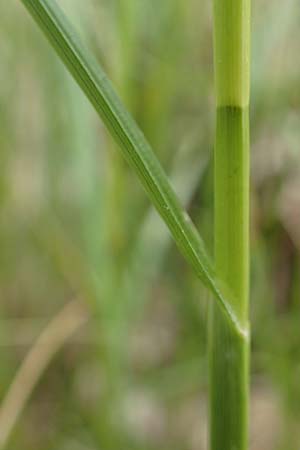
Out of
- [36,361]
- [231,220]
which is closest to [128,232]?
[36,361]

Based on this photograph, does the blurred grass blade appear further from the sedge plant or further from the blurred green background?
the blurred green background

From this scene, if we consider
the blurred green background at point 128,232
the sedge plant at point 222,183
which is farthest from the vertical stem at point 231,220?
the blurred green background at point 128,232

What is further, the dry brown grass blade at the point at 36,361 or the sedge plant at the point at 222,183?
the dry brown grass blade at the point at 36,361

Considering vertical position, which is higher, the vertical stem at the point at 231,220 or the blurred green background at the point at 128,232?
the vertical stem at the point at 231,220

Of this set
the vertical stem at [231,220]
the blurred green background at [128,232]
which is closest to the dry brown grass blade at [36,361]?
the blurred green background at [128,232]

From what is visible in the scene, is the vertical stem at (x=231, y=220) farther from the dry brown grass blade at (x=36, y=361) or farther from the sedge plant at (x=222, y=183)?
the dry brown grass blade at (x=36, y=361)

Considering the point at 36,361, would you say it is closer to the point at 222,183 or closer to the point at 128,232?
the point at 128,232
